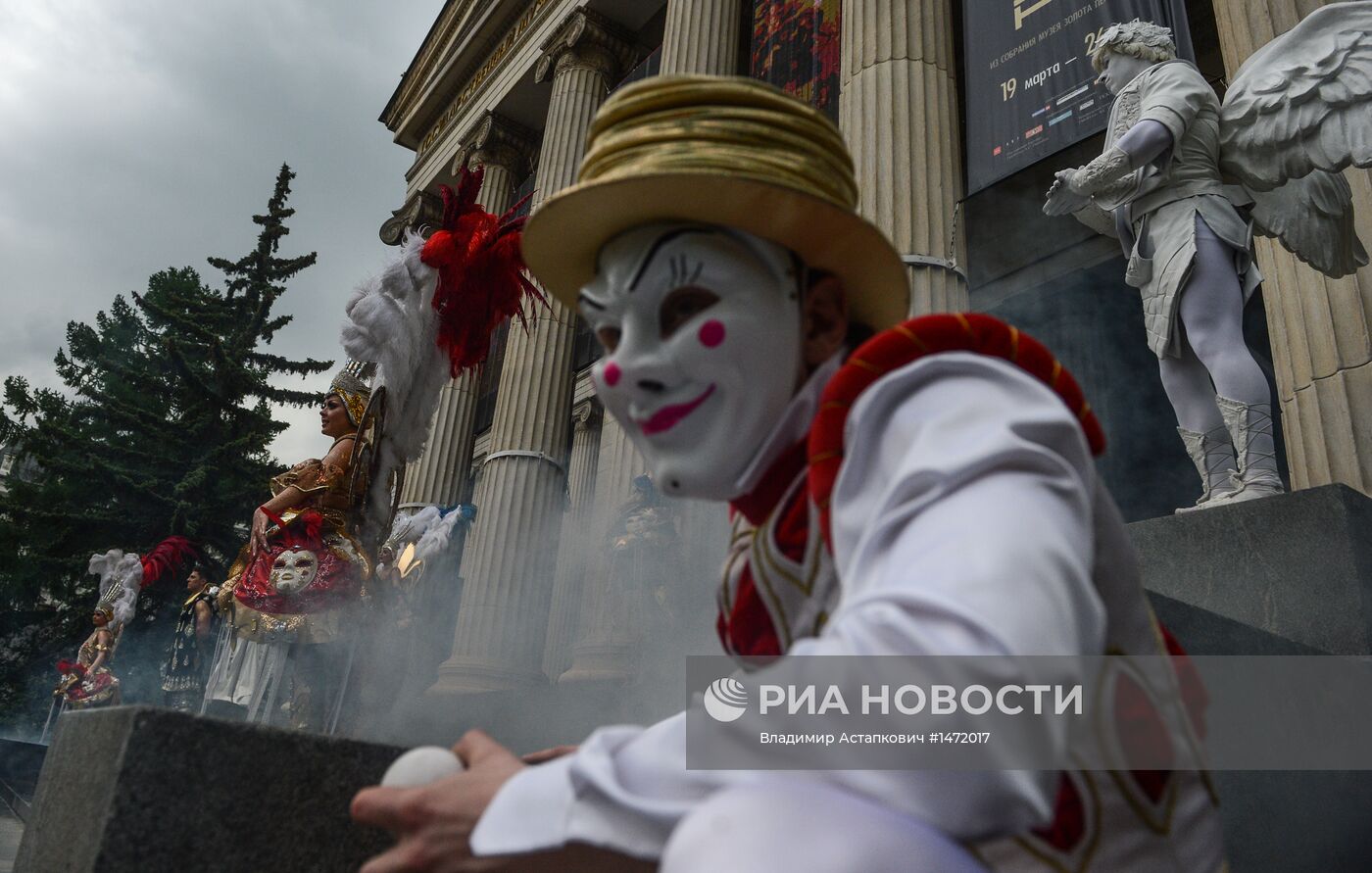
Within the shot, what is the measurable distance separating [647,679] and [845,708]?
303 inches

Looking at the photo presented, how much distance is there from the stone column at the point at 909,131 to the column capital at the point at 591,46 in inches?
267

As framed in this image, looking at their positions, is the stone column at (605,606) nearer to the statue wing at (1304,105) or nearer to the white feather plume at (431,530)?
the white feather plume at (431,530)

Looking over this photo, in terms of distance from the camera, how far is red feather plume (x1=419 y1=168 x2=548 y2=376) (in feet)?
13.4

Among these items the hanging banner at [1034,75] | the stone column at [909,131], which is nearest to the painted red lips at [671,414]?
the stone column at [909,131]

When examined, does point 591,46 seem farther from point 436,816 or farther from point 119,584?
point 436,816

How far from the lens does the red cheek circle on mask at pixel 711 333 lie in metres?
1.04

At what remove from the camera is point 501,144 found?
16.3m

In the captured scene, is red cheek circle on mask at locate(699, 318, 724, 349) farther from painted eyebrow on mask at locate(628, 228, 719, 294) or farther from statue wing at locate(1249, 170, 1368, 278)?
statue wing at locate(1249, 170, 1368, 278)

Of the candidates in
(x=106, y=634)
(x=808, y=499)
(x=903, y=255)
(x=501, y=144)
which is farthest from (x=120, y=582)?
(x=808, y=499)

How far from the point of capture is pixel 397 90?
20.2m

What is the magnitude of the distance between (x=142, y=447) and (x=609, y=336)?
24.1 m

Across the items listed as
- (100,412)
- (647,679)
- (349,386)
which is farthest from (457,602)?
(100,412)

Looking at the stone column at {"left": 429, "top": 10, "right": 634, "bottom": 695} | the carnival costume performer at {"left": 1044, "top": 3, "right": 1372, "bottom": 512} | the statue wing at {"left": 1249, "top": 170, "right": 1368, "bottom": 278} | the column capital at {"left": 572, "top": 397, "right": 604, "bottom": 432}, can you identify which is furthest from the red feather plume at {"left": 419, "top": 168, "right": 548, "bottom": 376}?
the column capital at {"left": 572, "top": 397, "right": 604, "bottom": 432}

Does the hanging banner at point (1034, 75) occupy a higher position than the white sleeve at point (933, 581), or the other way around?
the hanging banner at point (1034, 75)
